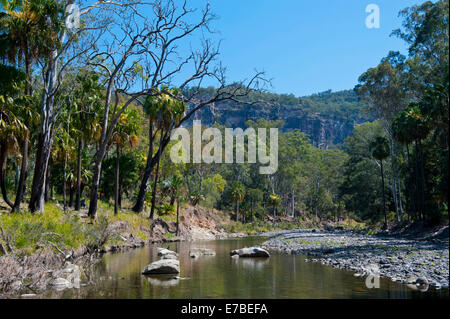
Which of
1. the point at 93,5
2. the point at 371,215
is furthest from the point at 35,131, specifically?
the point at 371,215

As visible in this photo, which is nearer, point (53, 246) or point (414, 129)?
point (53, 246)

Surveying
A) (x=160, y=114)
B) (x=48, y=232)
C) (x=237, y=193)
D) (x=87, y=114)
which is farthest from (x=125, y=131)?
(x=237, y=193)

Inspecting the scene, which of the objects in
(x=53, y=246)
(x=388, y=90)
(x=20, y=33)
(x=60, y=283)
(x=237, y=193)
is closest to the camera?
(x=60, y=283)

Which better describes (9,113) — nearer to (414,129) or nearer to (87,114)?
(87,114)

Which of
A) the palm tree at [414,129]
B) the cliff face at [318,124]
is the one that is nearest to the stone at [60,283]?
the palm tree at [414,129]

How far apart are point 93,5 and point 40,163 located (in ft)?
26.1

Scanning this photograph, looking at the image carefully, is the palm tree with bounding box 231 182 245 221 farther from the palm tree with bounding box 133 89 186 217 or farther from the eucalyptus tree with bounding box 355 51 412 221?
the palm tree with bounding box 133 89 186 217

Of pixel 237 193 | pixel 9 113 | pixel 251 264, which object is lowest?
pixel 251 264

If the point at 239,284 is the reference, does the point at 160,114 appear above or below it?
above

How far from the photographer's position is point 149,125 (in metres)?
38.2

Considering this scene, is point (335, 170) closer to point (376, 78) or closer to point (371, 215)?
point (371, 215)

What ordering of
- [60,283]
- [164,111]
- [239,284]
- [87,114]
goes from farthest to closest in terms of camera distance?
[164,111] → [87,114] → [239,284] → [60,283]

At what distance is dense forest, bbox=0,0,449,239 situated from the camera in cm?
1645

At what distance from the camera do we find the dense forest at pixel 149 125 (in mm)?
16453
